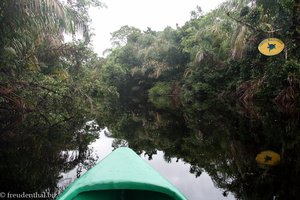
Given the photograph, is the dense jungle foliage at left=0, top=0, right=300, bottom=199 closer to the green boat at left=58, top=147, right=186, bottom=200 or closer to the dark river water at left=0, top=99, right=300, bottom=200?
the dark river water at left=0, top=99, right=300, bottom=200

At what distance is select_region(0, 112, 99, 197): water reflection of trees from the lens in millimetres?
4195

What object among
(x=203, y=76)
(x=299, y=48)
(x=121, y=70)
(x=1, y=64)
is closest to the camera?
(x=1, y=64)

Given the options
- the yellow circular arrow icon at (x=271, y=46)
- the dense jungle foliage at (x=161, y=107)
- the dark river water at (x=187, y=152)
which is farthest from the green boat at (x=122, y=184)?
the yellow circular arrow icon at (x=271, y=46)

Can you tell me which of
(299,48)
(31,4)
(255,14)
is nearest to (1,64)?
(31,4)

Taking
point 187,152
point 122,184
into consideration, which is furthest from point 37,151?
point 122,184

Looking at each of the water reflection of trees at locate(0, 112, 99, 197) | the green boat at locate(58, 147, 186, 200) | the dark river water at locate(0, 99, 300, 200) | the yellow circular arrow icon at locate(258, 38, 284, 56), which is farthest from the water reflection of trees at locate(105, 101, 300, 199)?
the green boat at locate(58, 147, 186, 200)

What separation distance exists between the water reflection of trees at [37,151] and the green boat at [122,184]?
5.46ft

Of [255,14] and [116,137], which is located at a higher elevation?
[255,14]

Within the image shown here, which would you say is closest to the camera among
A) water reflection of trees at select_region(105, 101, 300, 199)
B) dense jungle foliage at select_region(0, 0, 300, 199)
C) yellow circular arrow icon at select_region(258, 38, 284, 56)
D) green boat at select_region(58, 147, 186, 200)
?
green boat at select_region(58, 147, 186, 200)

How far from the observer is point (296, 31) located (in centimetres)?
906

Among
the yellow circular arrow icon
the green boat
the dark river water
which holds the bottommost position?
the green boat

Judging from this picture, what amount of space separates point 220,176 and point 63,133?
13.8ft

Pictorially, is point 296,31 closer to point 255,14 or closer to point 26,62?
point 255,14

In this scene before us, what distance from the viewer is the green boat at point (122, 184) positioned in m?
2.29
